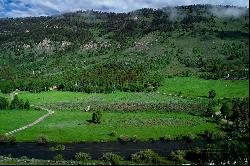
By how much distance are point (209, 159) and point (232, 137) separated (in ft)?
135

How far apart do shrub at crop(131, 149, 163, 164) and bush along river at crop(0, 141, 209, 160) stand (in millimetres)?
5440

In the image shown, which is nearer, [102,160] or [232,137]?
[102,160]

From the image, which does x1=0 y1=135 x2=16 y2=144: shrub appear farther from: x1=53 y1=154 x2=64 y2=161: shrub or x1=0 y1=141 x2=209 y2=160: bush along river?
x1=53 y1=154 x2=64 y2=161: shrub

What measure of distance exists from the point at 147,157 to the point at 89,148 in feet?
94.1

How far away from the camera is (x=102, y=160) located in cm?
13662

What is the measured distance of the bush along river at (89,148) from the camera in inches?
5773

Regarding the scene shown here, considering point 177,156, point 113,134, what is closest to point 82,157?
point 177,156

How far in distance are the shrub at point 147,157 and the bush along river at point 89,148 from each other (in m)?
5.44

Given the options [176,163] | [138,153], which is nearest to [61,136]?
[138,153]

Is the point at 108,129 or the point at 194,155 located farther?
the point at 108,129

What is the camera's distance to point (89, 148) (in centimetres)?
15612

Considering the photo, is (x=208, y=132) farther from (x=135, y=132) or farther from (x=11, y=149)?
(x=11, y=149)

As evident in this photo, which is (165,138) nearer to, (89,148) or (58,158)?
(89,148)

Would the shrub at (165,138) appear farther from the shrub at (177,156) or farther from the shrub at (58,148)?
the shrub at (58,148)
